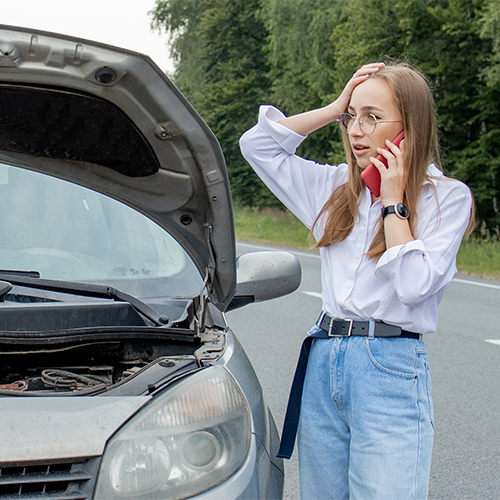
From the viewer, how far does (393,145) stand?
198cm

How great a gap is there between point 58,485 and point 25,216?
4.08 ft

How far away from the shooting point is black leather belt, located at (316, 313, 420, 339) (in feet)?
6.50

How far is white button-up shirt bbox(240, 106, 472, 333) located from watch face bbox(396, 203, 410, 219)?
0.06 meters

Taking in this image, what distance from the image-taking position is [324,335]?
2082 mm

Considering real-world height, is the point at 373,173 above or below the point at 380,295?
above

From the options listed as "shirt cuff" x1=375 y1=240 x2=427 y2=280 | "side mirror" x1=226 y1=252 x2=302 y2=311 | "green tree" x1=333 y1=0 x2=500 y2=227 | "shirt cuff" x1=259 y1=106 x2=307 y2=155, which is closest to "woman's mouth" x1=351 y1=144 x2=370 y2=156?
"shirt cuff" x1=259 y1=106 x2=307 y2=155

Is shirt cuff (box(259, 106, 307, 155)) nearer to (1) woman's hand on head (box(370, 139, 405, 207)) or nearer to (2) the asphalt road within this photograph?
(1) woman's hand on head (box(370, 139, 405, 207))

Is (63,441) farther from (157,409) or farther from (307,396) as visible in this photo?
(307,396)

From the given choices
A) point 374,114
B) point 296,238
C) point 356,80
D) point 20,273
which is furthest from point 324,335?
point 296,238

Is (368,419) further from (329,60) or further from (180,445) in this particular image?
(329,60)

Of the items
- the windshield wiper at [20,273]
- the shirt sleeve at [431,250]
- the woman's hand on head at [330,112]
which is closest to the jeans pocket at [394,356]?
the shirt sleeve at [431,250]

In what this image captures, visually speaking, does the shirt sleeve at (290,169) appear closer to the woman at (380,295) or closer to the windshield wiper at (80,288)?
the woman at (380,295)

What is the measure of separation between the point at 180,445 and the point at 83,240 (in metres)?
1.11

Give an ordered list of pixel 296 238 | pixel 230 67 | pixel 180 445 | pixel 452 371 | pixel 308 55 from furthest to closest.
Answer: pixel 230 67 → pixel 308 55 → pixel 296 238 → pixel 452 371 → pixel 180 445
